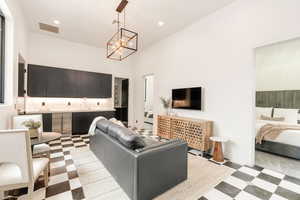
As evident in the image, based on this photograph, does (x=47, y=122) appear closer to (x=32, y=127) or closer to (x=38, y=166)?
(x=32, y=127)

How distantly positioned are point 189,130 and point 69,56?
→ 192 inches

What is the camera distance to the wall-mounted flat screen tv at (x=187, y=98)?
361 cm

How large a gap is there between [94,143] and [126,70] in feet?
13.5

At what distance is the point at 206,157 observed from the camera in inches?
121

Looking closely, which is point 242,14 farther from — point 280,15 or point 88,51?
point 88,51

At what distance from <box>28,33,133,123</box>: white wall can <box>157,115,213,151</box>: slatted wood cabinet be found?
131 inches

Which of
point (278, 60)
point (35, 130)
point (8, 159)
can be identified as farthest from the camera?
point (278, 60)

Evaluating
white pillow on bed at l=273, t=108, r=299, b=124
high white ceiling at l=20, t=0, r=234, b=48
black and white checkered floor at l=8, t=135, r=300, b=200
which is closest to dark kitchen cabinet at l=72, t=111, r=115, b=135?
black and white checkered floor at l=8, t=135, r=300, b=200

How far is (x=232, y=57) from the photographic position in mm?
2986

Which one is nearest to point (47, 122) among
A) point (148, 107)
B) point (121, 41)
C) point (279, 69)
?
point (121, 41)

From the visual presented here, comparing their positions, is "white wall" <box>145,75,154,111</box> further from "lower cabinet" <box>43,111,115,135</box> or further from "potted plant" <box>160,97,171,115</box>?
"lower cabinet" <box>43,111,115,135</box>

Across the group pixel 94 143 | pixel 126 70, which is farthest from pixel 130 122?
pixel 94 143

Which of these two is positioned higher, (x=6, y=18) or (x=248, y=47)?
(x=6, y=18)

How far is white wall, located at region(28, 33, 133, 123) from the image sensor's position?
14.8 feet
